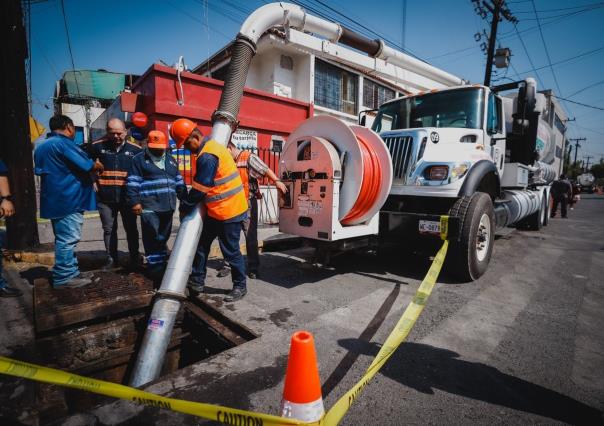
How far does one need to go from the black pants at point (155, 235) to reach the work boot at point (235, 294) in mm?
1196

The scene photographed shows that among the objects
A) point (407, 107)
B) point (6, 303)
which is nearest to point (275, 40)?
point (407, 107)

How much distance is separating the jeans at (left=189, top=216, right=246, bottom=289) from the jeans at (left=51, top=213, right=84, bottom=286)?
1.26 metres

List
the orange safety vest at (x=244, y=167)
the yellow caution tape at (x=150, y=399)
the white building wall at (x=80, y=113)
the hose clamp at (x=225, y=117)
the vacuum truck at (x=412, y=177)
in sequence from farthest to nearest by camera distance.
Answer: the white building wall at (x=80, y=113) < the orange safety vest at (x=244, y=167) < the hose clamp at (x=225, y=117) < the vacuum truck at (x=412, y=177) < the yellow caution tape at (x=150, y=399)

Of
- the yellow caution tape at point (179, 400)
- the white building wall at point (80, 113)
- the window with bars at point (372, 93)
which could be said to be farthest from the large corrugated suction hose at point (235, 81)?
the white building wall at point (80, 113)

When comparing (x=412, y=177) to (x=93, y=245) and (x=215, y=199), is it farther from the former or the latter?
(x=93, y=245)

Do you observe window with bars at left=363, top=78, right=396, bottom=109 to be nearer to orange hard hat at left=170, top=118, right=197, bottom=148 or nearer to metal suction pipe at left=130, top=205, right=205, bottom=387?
orange hard hat at left=170, top=118, right=197, bottom=148

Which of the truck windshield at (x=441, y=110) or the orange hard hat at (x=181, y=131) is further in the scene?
the truck windshield at (x=441, y=110)

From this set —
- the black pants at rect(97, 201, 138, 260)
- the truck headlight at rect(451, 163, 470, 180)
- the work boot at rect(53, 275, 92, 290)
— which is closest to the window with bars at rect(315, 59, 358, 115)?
the truck headlight at rect(451, 163, 470, 180)

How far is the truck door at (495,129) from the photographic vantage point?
4.84m

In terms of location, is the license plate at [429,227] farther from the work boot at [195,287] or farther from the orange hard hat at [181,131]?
the orange hard hat at [181,131]

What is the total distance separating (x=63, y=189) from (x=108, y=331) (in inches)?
61.0

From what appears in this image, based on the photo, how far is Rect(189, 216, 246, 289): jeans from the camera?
322cm

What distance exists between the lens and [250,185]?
406 centimetres

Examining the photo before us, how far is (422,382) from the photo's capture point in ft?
6.44
